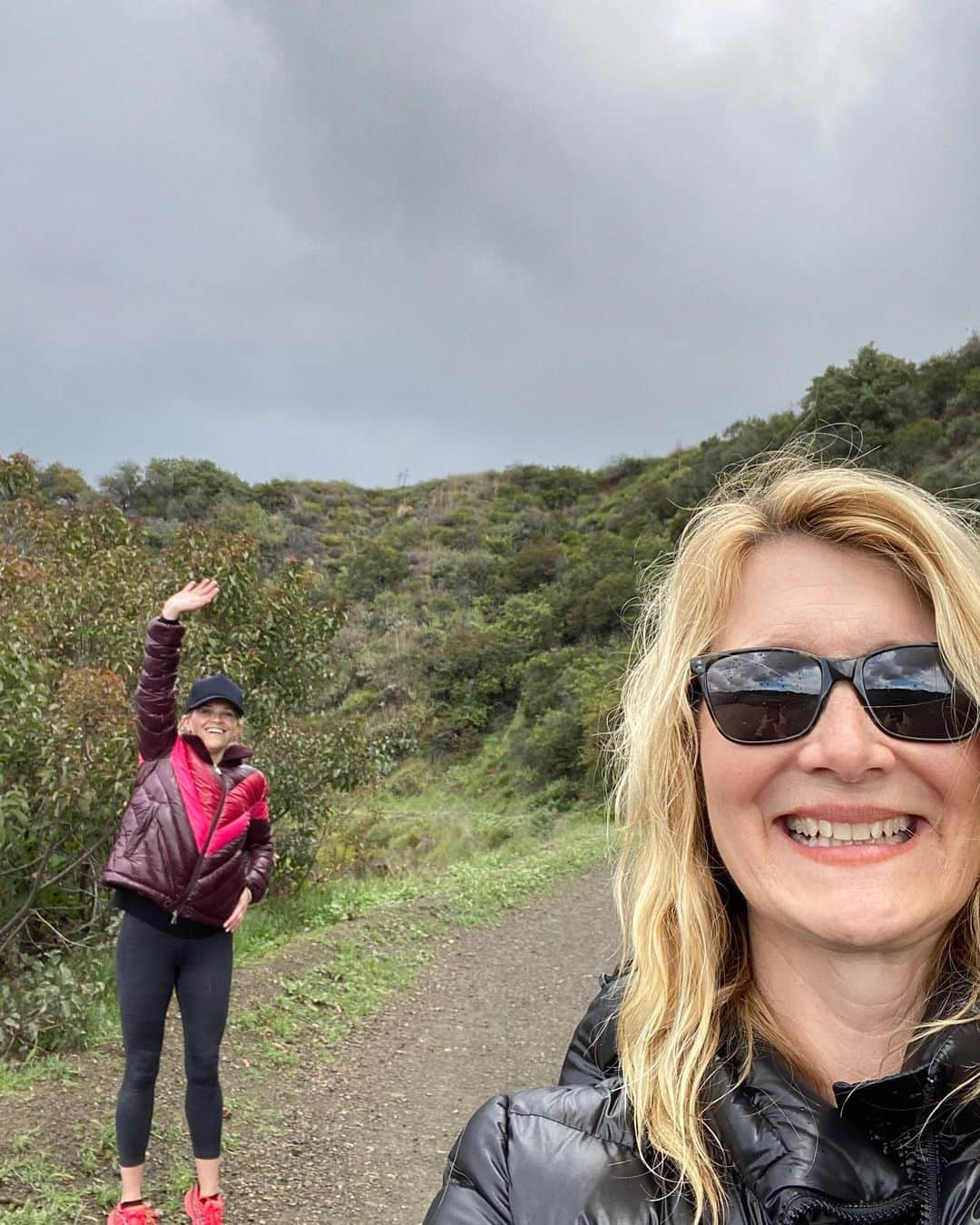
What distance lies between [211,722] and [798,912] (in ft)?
8.60

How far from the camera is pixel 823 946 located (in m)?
1.16

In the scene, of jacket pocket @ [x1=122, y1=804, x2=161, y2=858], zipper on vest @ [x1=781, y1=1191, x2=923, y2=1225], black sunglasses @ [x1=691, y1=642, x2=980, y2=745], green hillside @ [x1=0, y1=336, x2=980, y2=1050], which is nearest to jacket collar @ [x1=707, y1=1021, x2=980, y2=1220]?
zipper on vest @ [x1=781, y1=1191, x2=923, y2=1225]

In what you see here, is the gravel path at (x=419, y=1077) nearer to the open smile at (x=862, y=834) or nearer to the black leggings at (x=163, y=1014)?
the black leggings at (x=163, y=1014)

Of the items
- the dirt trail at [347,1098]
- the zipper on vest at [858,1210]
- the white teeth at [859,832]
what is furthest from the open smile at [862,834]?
the dirt trail at [347,1098]

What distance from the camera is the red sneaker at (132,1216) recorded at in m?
3.12

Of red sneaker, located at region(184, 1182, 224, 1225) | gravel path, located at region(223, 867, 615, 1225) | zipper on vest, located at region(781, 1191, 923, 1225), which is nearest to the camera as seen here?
zipper on vest, located at region(781, 1191, 923, 1225)

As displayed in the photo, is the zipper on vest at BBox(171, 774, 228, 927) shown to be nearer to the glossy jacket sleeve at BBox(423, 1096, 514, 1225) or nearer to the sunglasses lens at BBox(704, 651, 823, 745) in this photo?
the glossy jacket sleeve at BBox(423, 1096, 514, 1225)

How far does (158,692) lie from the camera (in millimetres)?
3270

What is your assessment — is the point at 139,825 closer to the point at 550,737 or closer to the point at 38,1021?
the point at 38,1021

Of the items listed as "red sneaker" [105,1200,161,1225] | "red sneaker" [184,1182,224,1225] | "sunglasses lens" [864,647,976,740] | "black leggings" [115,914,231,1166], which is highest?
"sunglasses lens" [864,647,976,740]

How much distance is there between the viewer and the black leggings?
306cm

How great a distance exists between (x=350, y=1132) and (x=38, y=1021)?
1560 millimetres

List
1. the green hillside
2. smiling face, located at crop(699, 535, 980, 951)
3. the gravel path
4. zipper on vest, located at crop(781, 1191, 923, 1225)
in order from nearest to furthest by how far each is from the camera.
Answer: zipper on vest, located at crop(781, 1191, 923, 1225)
smiling face, located at crop(699, 535, 980, 951)
the gravel path
the green hillside

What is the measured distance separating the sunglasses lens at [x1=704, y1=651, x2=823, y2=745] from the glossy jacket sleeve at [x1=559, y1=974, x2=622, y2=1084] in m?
0.51
